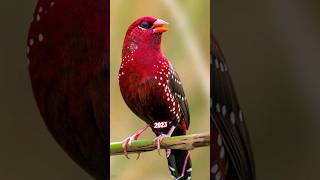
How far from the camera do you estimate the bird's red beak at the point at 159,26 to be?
3.14 metres

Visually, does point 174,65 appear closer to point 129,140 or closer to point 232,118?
point 129,140

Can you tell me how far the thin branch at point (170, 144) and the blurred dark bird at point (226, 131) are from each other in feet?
0.45

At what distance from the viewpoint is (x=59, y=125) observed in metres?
2.46

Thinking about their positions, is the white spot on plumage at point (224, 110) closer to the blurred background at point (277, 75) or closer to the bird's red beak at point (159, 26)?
the blurred background at point (277, 75)

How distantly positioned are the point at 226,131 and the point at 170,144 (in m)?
0.62

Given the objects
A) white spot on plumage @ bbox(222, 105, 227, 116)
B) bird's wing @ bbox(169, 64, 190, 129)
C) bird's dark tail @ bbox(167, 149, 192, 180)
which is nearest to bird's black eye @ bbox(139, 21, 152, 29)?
bird's wing @ bbox(169, 64, 190, 129)

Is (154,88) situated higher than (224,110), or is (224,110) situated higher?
(154,88)

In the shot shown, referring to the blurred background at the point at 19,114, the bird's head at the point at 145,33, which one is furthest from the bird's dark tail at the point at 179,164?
the blurred background at the point at 19,114

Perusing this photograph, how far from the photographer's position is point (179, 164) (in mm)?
3260

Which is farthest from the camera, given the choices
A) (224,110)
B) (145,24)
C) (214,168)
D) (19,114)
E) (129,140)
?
(224,110)

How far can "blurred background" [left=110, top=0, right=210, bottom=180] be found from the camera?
284cm

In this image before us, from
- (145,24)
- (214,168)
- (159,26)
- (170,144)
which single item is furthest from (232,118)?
(145,24)

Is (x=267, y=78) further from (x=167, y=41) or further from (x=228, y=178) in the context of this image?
(x=167, y=41)

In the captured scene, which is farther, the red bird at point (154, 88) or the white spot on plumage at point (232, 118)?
the white spot on plumage at point (232, 118)
